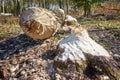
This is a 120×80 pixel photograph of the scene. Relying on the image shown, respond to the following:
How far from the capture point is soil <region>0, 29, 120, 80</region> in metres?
5.12

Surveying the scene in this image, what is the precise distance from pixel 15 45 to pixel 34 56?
1143 mm

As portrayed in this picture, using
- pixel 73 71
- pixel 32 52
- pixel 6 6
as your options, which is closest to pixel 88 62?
pixel 73 71

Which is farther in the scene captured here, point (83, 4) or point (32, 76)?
point (83, 4)

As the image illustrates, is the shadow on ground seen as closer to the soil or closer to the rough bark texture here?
the soil

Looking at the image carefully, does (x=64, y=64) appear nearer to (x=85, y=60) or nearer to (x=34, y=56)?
(x=85, y=60)

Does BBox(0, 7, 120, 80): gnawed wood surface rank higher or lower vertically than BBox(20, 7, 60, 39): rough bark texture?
lower

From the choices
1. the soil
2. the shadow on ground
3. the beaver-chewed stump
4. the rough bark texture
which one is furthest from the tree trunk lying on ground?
the shadow on ground

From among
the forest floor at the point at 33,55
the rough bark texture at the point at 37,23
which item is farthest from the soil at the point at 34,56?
the rough bark texture at the point at 37,23

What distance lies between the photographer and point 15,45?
677 cm

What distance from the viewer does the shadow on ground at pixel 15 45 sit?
6.30 metres

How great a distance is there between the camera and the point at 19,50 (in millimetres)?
6297

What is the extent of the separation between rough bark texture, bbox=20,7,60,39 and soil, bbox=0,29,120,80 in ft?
0.71

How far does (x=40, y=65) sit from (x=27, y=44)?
4.45 ft

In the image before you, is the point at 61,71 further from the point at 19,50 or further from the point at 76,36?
the point at 19,50
